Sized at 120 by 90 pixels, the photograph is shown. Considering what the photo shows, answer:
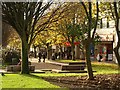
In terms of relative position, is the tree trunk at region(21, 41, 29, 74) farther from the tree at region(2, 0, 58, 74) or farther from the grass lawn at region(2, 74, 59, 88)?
the grass lawn at region(2, 74, 59, 88)

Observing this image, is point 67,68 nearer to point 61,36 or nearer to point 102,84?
point 102,84

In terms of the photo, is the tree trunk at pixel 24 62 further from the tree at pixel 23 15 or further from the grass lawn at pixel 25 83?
the grass lawn at pixel 25 83

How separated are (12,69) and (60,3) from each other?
6828mm

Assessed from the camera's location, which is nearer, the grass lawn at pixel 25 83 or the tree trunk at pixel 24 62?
the grass lawn at pixel 25 83

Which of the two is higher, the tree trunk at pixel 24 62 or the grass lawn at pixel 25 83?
the tree trunk at pixel 24 62

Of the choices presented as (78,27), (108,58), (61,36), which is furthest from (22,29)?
(108,58)

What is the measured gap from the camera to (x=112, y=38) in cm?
5422

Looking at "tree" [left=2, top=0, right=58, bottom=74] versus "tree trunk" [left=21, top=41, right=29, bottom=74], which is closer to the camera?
"tree" [left=2, top=0, right=58, bottom=74]

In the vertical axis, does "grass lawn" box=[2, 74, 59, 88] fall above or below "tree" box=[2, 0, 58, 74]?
below

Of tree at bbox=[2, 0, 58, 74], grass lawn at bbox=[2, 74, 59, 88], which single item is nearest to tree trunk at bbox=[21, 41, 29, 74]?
tree at bbox=[2, 0, 58, 74]

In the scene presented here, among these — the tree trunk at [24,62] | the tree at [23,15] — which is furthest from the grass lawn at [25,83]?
the tree trunk at [24,62]

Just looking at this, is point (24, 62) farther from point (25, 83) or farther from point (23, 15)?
point (25, 83)

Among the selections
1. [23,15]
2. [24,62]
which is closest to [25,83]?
[24,62]

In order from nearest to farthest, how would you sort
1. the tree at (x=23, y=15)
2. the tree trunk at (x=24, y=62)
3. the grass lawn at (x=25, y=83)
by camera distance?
1. the grass lawn at (x=25, y=83)
2. the tree at (x=23, y=15)
3. the tree trunk at (x=24, y=62)
